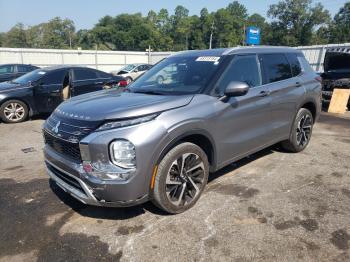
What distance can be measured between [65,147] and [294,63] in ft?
13.4

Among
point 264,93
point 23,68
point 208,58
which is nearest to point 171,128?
point 208,58

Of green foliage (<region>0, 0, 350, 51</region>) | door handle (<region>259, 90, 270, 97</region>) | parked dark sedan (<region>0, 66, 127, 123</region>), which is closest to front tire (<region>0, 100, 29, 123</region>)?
parked dark sedan (<region>0, 66, 127, 123</region>)

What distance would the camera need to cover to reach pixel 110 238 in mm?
3232

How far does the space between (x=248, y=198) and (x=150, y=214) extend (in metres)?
1.27

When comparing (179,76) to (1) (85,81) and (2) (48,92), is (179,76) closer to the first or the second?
(2) (48,92)

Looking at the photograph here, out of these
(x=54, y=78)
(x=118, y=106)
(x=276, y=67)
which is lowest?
(x=54, y=78)

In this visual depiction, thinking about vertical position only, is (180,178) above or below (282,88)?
below

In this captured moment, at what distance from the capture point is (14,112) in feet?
28.7

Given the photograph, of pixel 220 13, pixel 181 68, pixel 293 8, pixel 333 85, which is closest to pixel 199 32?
pixel 220 13

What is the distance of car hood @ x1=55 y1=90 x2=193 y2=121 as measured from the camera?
3211mm

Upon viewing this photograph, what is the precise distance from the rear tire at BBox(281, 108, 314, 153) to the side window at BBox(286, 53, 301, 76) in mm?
654

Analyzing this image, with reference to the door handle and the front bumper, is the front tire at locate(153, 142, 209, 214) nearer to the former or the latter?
the front bumper

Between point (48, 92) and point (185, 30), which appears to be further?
point (185, 30)

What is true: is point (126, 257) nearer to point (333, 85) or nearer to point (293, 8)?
point (333, 85)
